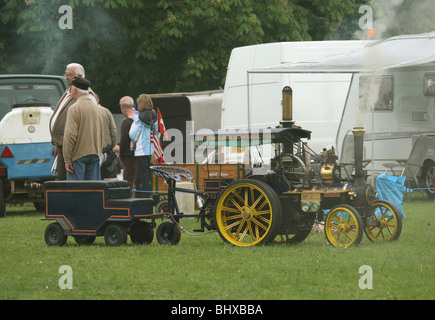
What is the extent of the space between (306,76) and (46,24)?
21.7 feet

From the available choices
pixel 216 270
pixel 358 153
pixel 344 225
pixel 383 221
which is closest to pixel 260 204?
pixel 344 225

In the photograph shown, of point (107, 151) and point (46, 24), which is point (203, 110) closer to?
point (46, 24)

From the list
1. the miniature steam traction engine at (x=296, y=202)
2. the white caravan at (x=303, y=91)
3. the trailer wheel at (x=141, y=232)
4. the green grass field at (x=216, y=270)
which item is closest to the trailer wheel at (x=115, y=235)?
the green grass field at (x=216, y=270)

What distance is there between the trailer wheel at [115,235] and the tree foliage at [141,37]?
11.5 m

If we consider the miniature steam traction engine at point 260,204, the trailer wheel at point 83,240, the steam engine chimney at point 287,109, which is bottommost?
the trailer wheel at point 83,240

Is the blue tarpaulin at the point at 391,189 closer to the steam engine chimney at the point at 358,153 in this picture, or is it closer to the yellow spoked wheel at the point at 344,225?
the steam engine chimney at the point at 358,153

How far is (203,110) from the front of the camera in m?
21.5

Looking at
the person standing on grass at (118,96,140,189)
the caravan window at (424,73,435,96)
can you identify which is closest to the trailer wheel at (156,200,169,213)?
the person standing on grass at (118,96,140,189)

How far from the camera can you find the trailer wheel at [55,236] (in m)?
10.5

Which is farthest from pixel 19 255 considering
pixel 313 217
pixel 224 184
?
pixel 313 217

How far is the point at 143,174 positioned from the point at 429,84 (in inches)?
281
